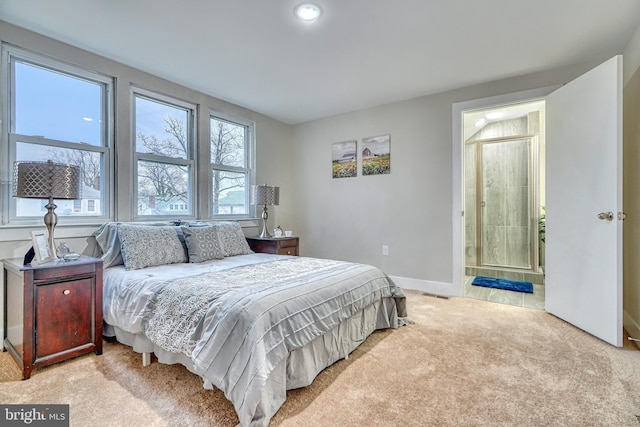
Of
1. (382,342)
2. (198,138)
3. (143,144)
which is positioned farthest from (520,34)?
(143,144)

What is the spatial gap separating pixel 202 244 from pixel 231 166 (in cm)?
149

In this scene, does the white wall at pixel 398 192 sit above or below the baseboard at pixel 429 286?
above

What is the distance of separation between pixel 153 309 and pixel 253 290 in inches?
27.2

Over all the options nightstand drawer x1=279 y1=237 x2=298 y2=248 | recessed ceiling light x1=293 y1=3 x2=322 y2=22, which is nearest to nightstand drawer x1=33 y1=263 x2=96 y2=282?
nightstand drawer x1=279 y1=237 x2=298 y2=248

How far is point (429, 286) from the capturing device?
3.65 metres

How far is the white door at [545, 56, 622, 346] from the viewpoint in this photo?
2205mm

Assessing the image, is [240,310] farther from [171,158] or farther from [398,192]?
[398,192]

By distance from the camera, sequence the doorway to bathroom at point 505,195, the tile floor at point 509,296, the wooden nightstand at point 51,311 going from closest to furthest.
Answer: the wooden nightstand at point 51,311, the tile floor at point 509,296, the doorway to bathroom at point 505,195

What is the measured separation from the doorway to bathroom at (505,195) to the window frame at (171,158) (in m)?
3.64

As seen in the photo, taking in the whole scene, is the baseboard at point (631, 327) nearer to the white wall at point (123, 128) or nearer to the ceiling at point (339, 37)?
the ceiling at point (339, 37)

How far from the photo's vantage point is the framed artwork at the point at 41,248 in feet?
6.54

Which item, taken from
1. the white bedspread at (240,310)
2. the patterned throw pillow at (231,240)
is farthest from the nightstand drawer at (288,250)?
the white bedspread at (240,310)

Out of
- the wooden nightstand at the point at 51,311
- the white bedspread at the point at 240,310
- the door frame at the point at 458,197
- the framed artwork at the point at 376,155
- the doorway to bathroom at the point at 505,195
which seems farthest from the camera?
the doorway to bathroom at the point at 505,195

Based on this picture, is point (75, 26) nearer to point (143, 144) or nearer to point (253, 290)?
point (143, 144)
